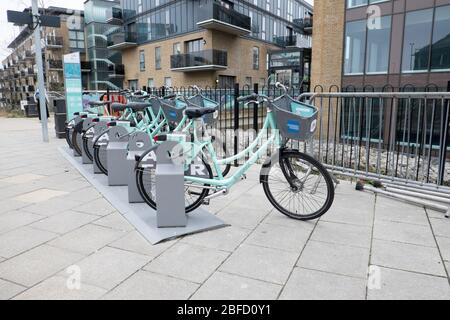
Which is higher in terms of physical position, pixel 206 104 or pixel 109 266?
pixel 206 104

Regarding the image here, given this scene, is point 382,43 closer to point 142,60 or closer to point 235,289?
point 235,289

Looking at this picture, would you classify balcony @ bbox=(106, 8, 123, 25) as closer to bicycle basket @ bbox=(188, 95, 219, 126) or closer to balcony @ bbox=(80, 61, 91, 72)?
balcony @ bbox=(80, 61, 91, 72)

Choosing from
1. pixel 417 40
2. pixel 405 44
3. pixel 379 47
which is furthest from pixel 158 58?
pixel 417 40

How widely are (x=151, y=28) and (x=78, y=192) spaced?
30622 mm

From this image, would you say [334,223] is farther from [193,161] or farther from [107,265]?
[107,265]

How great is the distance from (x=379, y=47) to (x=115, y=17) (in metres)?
28.5

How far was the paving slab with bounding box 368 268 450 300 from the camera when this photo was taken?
7.67 ft

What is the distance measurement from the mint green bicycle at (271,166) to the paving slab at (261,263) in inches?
29.1

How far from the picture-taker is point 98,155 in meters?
5.21

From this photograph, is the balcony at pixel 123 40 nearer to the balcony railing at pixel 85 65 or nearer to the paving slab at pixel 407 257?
the balcony railing at pixel 85 65

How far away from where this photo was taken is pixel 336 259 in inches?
112

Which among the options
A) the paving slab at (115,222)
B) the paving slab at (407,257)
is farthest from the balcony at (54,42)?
the paving slab at (407,257)
